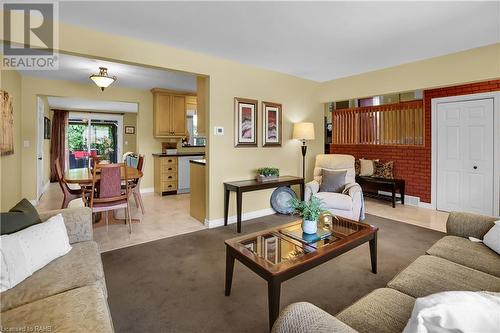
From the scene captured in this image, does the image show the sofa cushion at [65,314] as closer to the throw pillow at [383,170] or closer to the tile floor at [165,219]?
the tile floor at [165,219]

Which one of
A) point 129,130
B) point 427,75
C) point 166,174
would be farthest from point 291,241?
point 129,130

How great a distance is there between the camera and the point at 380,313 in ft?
3.95

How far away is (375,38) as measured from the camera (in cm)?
308

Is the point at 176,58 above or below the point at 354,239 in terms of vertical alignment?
above

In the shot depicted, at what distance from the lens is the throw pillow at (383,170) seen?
17.6 ft

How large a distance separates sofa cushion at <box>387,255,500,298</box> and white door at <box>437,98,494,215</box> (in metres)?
3.54

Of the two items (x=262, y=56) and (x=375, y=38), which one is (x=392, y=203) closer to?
(x=375, y=38)

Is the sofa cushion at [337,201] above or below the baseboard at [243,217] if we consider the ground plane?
above

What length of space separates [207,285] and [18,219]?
4.73 ft

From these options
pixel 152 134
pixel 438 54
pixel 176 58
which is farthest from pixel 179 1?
pixel 152 134

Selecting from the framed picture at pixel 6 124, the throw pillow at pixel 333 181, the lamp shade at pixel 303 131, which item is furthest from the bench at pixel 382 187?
the framed picture at pixel 6 124

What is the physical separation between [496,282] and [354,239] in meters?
0.88

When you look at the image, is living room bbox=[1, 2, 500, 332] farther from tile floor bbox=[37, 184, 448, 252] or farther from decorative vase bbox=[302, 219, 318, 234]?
decorative vase bbox=[302, 219, 318, 234]

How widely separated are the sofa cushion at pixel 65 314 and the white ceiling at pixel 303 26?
2379 mm
